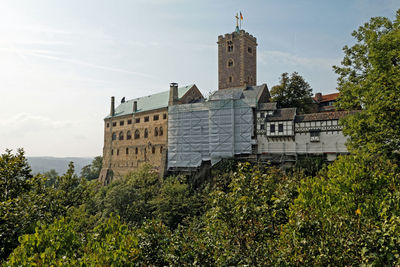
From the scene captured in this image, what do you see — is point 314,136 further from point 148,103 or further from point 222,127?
point 148,103

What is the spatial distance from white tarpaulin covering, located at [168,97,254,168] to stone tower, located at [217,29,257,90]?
10.2 metres

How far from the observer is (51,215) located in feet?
47.0

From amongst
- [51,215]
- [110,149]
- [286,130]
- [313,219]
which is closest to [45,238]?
[51,215]

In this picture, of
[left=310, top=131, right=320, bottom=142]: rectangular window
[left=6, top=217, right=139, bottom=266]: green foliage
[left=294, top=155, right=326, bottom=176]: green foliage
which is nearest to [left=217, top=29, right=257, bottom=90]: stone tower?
Result: [left=310, top=131, right=320, bottom=142]: rectangular window

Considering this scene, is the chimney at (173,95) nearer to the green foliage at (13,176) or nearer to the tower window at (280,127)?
the tower window at (280,127)

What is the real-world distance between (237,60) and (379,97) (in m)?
36.6

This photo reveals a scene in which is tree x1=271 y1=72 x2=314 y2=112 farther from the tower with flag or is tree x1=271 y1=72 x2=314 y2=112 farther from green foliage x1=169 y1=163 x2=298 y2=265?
green foliage x1=169 y1=163 x2=298 y2=265

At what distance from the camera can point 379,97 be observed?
63.1ft

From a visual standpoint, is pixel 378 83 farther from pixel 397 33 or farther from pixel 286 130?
pixel 286 130

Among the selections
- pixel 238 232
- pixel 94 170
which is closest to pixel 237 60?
pixel 238 232

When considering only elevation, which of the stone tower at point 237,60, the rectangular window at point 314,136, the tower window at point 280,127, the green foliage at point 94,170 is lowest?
the green foliage at point 94,170

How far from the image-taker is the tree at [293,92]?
145ft

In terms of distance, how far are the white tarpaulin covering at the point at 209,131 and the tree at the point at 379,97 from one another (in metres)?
20.2

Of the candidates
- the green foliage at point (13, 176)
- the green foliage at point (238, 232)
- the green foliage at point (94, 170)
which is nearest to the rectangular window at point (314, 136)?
the green foliage at point (238, 232)
